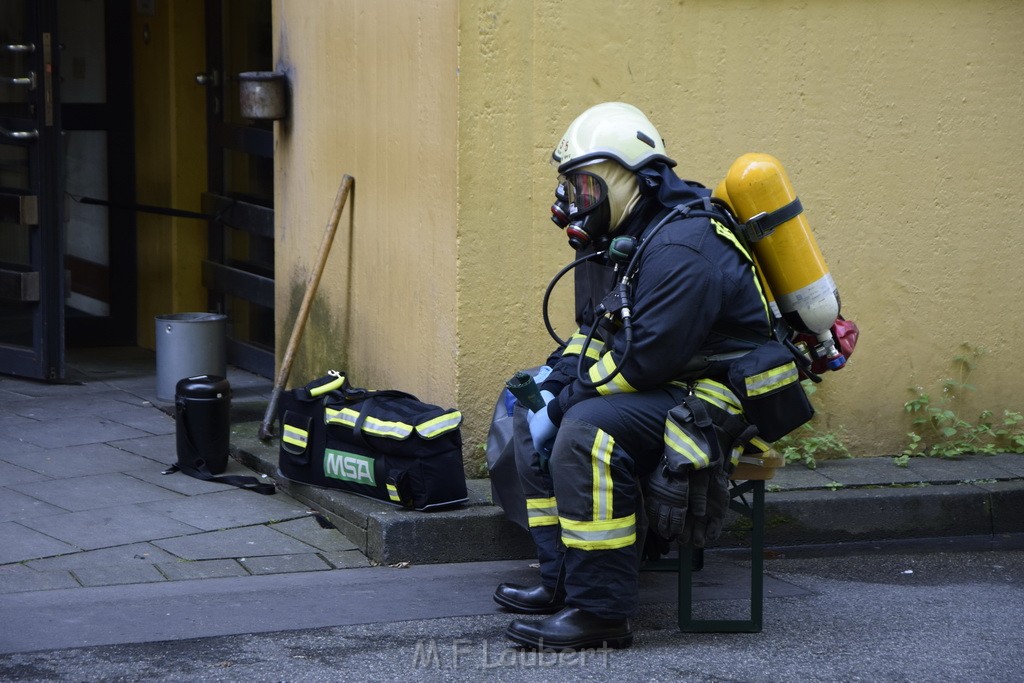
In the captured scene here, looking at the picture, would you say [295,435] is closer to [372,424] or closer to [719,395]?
[372,424]

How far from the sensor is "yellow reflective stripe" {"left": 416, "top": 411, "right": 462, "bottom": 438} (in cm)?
505

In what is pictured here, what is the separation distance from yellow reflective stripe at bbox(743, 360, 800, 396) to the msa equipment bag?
1.33m

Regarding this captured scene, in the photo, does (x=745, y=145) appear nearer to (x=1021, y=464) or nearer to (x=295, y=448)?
(x=1021, y=464)

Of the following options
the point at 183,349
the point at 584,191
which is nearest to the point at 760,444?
the point at 584,191

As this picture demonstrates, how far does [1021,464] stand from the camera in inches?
237

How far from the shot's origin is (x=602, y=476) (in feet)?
13.7

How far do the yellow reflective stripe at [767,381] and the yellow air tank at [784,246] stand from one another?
0.84ft

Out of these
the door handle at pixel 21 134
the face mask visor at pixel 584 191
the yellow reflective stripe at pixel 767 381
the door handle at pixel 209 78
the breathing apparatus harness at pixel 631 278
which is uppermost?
the door handle at pixel 209 78

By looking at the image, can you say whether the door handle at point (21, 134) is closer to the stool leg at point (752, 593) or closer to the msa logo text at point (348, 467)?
the msa logo text at point (348, 467)

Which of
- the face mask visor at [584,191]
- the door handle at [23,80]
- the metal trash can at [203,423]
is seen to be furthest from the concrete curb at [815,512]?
the door handle at [23,80]

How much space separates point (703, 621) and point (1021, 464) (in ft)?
7.47

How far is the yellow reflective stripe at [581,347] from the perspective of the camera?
4512mm

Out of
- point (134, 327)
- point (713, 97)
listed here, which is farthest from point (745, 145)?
point (134, 327)

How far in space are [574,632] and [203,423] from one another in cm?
222
